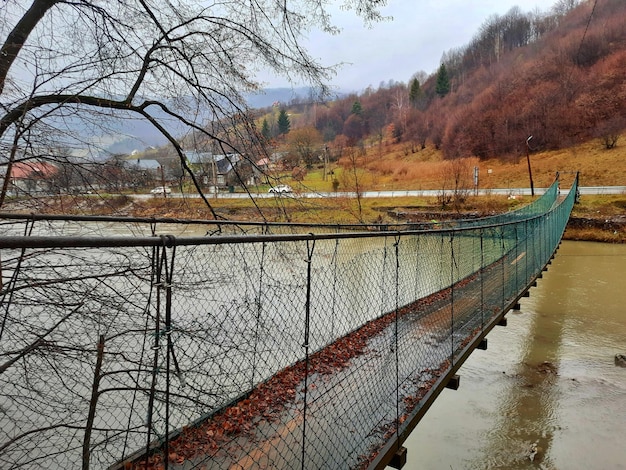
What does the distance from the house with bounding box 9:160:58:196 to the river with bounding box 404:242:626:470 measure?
147 inches

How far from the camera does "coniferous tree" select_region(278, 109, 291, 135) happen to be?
9.92 feet

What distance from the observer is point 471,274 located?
538cm

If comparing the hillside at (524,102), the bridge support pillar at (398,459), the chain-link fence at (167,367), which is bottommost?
the bridge support pillar at (398,459)

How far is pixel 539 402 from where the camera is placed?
A: 16.1 ft

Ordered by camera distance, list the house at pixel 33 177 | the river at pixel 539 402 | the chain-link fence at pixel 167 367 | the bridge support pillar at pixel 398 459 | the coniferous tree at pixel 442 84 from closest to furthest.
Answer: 1. the chain-link fence at pixel 167 367
2. the house at pixel 33 177
3. the bridge support pillar at pixel 398 459
4. the river at pixel 539 402
5. the coniferous tree at pixel 442 84

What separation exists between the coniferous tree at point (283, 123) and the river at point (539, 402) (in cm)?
326

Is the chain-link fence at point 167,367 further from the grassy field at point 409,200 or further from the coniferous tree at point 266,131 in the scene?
the coniferous tree at point 266,131

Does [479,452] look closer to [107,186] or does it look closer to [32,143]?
[107,186]

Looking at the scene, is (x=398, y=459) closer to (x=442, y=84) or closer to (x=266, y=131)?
(x=266, y=131)

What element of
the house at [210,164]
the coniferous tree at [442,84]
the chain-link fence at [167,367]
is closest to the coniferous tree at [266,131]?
the house at [210,164]

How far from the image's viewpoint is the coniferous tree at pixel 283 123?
3.02m

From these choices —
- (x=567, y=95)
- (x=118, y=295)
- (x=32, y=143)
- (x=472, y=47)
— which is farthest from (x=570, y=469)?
(x=472, y=47)

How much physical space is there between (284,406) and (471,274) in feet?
12.1

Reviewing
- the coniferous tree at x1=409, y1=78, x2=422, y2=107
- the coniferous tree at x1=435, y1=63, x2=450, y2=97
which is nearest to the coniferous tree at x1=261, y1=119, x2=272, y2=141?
the coniferous tree at x1=409, y1=78, x2=422, y2=107
